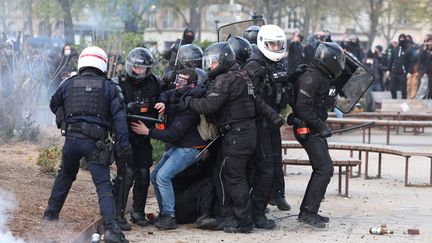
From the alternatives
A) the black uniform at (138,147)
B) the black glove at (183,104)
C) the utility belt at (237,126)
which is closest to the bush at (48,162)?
the black uniform at (138,147)

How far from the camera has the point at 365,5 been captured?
50000mm

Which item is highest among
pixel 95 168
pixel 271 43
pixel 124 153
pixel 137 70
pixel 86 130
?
pixel 271 43

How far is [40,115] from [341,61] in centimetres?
725

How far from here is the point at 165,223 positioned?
9656 millimetres

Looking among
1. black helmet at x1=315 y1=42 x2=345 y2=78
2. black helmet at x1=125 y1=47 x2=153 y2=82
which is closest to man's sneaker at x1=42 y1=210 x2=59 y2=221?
black helmet at x1=125 y1=47 x2=153 y2=82

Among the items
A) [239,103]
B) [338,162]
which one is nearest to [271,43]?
[239,103]

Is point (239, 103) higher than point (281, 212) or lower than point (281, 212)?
higher

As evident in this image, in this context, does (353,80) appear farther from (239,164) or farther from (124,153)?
(124,153)

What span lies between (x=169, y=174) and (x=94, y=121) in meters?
1.26

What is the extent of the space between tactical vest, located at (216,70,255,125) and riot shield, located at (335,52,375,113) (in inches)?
60.6

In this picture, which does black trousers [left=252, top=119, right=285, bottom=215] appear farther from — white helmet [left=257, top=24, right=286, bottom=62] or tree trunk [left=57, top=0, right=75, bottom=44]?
tree trunk [left=57, top=0, right=75, bottom=44]

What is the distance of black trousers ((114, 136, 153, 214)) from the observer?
31.2ft

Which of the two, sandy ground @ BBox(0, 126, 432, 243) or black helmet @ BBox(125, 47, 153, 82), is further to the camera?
black helmet @ BBox(125, 47, 153, 82)

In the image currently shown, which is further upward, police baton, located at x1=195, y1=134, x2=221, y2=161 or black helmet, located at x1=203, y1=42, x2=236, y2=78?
black helmet, located at x1=203, y1=42, x2=236, y2=78
